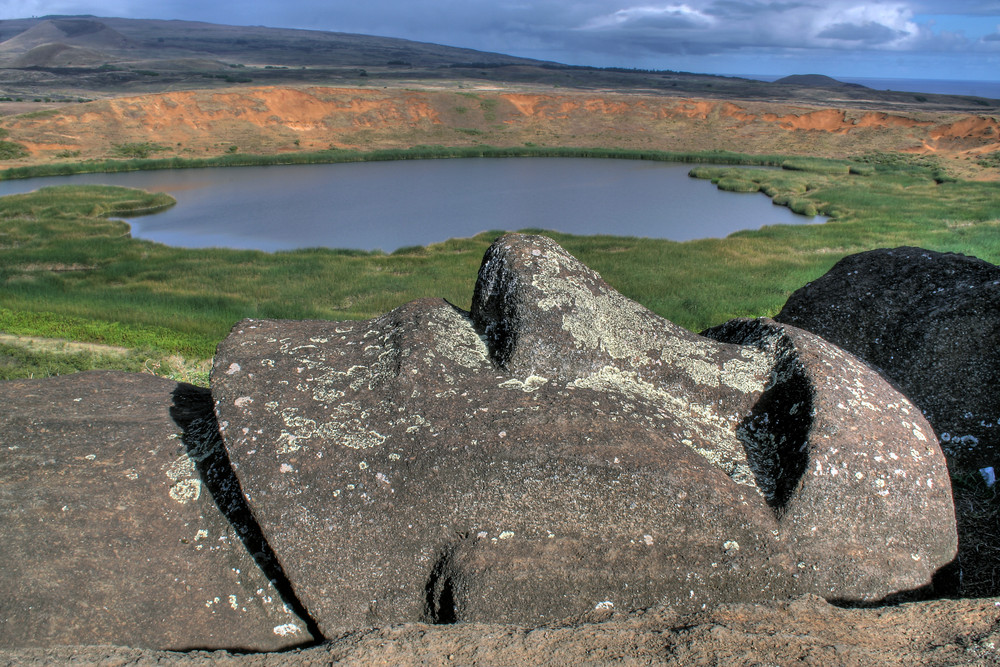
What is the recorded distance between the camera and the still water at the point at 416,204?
31.0 metres

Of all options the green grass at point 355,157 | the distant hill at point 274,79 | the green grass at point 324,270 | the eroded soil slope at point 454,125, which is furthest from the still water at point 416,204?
the distant hill at point 274,79

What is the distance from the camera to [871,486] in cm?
426

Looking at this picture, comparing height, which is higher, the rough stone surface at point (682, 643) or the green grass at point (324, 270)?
the rough stone surface at point (682, 643)

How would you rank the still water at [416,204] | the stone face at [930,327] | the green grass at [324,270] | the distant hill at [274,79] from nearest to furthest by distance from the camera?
the stone face at [930,327] → the green grass at [324,270] → the still water at [416,204] → the distant hill at [274,79]

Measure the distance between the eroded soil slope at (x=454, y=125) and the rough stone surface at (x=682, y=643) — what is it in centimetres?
5704

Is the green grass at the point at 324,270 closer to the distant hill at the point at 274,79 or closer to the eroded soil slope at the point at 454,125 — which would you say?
the eroded soil slope at the point at 454,125

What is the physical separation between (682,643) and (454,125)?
233 ft

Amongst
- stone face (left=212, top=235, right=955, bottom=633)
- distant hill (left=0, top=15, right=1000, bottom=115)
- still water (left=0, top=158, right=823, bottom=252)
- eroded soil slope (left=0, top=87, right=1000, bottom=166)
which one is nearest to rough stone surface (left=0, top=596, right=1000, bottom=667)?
stone face (left=212, top=235, right=955, bottom=633)

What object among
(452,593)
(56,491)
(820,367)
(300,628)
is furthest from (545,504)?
(56,491)

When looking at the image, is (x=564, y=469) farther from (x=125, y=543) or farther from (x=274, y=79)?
(x=274, y=79)

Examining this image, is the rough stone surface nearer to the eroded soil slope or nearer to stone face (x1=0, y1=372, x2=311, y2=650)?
stone face (x1=0, y1=372, x2=311, y2=650)

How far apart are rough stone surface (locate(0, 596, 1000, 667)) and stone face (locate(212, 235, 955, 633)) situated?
11.5 inches

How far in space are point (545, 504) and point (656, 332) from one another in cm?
187

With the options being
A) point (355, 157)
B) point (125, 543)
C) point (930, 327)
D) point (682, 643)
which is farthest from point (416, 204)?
point (682, 643)
